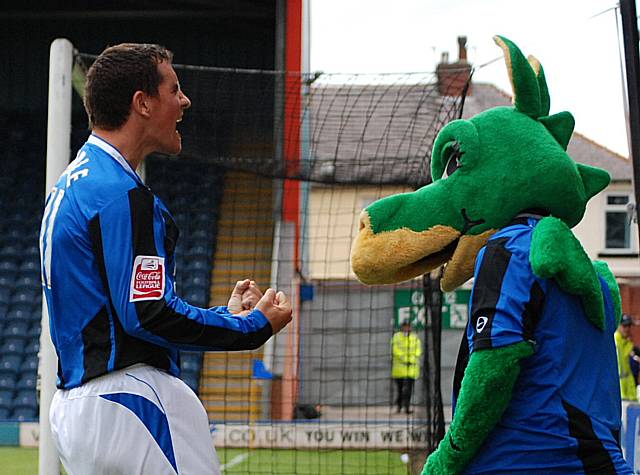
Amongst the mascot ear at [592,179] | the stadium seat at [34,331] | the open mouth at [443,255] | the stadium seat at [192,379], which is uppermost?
the mascot ear at [592,179]

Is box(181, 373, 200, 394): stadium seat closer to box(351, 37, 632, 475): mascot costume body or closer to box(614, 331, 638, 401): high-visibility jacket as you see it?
box(614, 331, 638, 401): high-visibility jacket

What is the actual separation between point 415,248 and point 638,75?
1.19m

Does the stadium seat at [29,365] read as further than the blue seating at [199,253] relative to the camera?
No

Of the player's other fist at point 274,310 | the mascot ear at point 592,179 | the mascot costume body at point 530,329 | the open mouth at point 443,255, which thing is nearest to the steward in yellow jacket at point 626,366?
the mascot ear at point 592,179

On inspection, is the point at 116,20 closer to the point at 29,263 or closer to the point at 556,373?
the point at 29,263

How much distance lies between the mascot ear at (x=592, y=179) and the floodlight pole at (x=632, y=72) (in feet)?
1.68

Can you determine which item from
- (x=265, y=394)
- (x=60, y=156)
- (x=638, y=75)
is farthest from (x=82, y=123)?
(x=638, y=75)

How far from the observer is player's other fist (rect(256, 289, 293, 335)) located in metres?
2.68

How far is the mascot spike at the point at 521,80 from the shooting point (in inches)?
121

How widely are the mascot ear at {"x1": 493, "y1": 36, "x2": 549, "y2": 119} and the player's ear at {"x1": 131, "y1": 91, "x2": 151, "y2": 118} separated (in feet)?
3.73

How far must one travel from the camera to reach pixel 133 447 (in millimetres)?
2492

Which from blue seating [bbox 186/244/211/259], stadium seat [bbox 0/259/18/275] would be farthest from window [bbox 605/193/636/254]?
stadium seat [bbox 0/259/18/275]

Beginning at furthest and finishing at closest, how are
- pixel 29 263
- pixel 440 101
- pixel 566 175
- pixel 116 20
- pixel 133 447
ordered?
pixel 116 20 < pixel 29 263 < pixel 440 101 < pixel 566 175 < pixel 133 447

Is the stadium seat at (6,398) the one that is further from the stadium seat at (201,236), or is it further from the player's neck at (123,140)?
the player's neck at (123,140)
